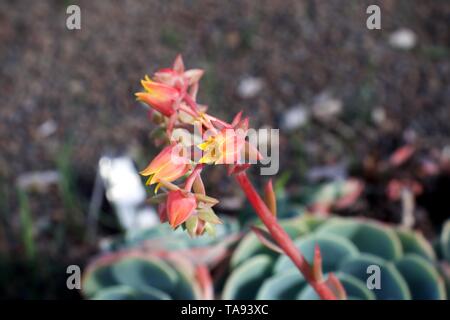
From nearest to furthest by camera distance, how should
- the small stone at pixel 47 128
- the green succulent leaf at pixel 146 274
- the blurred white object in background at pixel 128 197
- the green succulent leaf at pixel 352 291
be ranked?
1. the green succulent leaf at pixel 352 291
2. the green succulent leaf at pixel 146 274
3. the blurred white object in background at pixel 128 197
4. the small stone at pixel 47 128

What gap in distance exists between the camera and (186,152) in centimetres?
71

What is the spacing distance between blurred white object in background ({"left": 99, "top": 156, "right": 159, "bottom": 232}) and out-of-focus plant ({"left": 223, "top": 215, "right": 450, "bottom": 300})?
48 cm

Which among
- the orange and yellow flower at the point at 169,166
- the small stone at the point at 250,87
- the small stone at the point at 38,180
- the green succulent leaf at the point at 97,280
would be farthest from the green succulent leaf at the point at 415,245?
the small stone at the point at 38,180

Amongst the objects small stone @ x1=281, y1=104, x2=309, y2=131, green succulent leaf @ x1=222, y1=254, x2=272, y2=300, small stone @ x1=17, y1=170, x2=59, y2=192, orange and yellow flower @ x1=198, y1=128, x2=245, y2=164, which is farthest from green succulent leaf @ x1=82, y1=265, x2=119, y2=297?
small stone @ x1=281, y1=104, x2=309, y2=131

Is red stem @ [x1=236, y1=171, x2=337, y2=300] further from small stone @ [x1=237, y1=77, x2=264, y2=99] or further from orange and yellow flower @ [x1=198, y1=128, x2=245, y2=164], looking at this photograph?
small stone @ [x1=237, y1=77, x2=264, y2=99]

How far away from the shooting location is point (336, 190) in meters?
1.50

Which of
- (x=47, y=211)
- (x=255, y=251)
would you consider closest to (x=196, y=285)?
(x=255, y=251)

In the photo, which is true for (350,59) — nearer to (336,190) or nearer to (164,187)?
(336,190)

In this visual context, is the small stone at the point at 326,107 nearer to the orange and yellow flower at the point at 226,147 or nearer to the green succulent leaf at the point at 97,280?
the green succulent leaf at the point at 97,280

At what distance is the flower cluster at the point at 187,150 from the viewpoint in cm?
68

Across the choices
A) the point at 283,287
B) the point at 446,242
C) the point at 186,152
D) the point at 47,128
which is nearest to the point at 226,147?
the point at 186,152

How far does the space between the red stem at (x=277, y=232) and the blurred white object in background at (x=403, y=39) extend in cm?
130

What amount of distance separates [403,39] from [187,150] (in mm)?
1444
